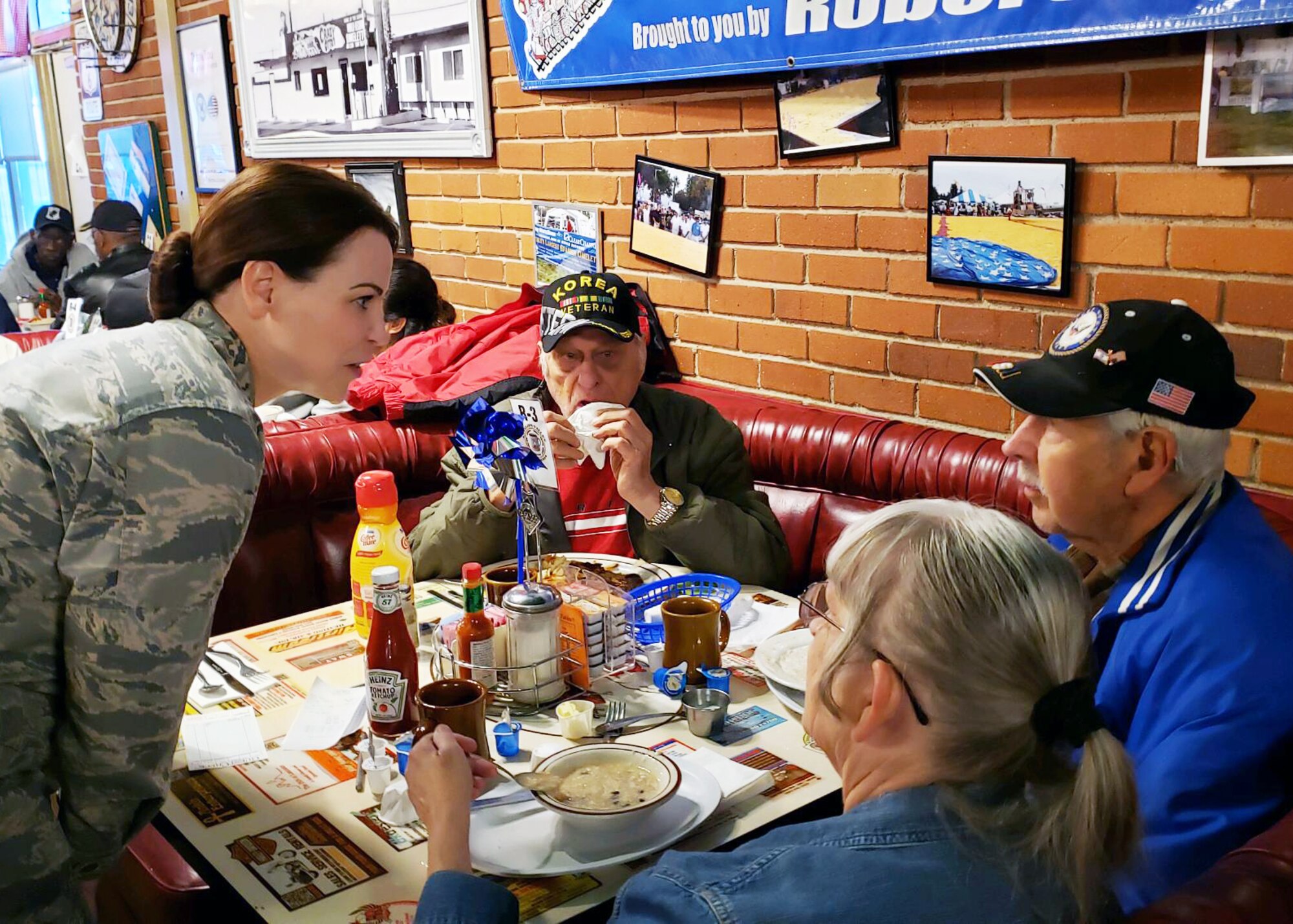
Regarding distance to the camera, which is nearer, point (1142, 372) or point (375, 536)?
point (1142, 372)

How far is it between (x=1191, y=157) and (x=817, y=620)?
1663 millimetres

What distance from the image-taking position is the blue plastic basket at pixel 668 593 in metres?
1.92

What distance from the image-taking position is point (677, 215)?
344 centimetres

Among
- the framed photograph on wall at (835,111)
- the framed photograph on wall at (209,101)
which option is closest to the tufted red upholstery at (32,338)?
the framed photograph on wall at (209,101)

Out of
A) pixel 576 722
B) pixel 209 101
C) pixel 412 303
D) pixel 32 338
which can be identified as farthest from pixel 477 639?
pixel 209 101

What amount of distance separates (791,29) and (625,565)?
Result: 1.50 meters

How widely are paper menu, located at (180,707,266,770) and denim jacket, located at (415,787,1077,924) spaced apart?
2.55 ft

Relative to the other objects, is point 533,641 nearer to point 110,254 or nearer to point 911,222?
point 911,222

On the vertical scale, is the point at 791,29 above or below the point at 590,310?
above

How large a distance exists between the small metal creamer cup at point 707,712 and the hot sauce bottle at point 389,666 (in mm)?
391

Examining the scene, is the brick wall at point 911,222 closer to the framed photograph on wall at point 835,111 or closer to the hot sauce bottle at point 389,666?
the framed photograph on wall at point 835,111

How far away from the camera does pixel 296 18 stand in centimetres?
502

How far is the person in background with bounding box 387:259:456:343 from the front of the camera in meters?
4.12

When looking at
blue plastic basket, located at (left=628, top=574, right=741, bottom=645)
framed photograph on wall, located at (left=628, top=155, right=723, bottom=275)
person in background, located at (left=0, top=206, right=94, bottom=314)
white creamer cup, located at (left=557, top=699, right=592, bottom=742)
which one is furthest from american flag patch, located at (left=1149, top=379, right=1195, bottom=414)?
person in background, located at (left=0, top=206, right=94, bottom=314)
